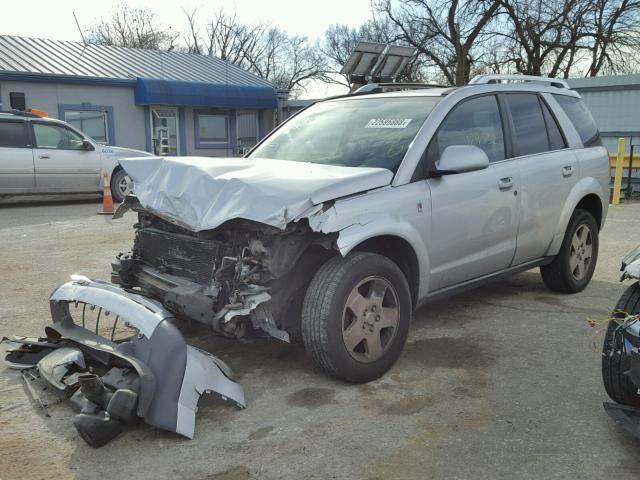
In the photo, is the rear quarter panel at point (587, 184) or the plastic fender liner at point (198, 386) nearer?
the plastic fender liner at point (198, 386)

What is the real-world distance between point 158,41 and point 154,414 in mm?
50565

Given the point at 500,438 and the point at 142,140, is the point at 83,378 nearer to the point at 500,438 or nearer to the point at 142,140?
the point at 500,438

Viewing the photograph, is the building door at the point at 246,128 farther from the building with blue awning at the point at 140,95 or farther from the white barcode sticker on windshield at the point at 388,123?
the white barcode sticker on windshield at the point at 388,123

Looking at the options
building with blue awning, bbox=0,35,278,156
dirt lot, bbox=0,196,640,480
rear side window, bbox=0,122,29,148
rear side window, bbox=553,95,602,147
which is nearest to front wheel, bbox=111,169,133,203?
rear side window, bbox=0,122,29,148

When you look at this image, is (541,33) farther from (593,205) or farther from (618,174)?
(593,205)

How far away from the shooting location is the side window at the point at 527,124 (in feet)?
16.5

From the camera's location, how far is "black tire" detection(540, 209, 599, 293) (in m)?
5.51

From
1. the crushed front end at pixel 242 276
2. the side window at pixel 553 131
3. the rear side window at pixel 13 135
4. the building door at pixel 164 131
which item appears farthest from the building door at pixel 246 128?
the crushed front end at pixel 242 276

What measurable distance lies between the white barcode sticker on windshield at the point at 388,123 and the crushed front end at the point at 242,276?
120 cm

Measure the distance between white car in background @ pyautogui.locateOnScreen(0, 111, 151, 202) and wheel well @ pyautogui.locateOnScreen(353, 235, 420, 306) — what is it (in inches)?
358

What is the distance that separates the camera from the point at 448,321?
5.00 meters

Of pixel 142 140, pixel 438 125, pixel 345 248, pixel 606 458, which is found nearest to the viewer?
pixel 606 458

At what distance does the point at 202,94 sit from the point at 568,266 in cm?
1827

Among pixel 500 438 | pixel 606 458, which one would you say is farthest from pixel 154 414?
pixel 606 458
